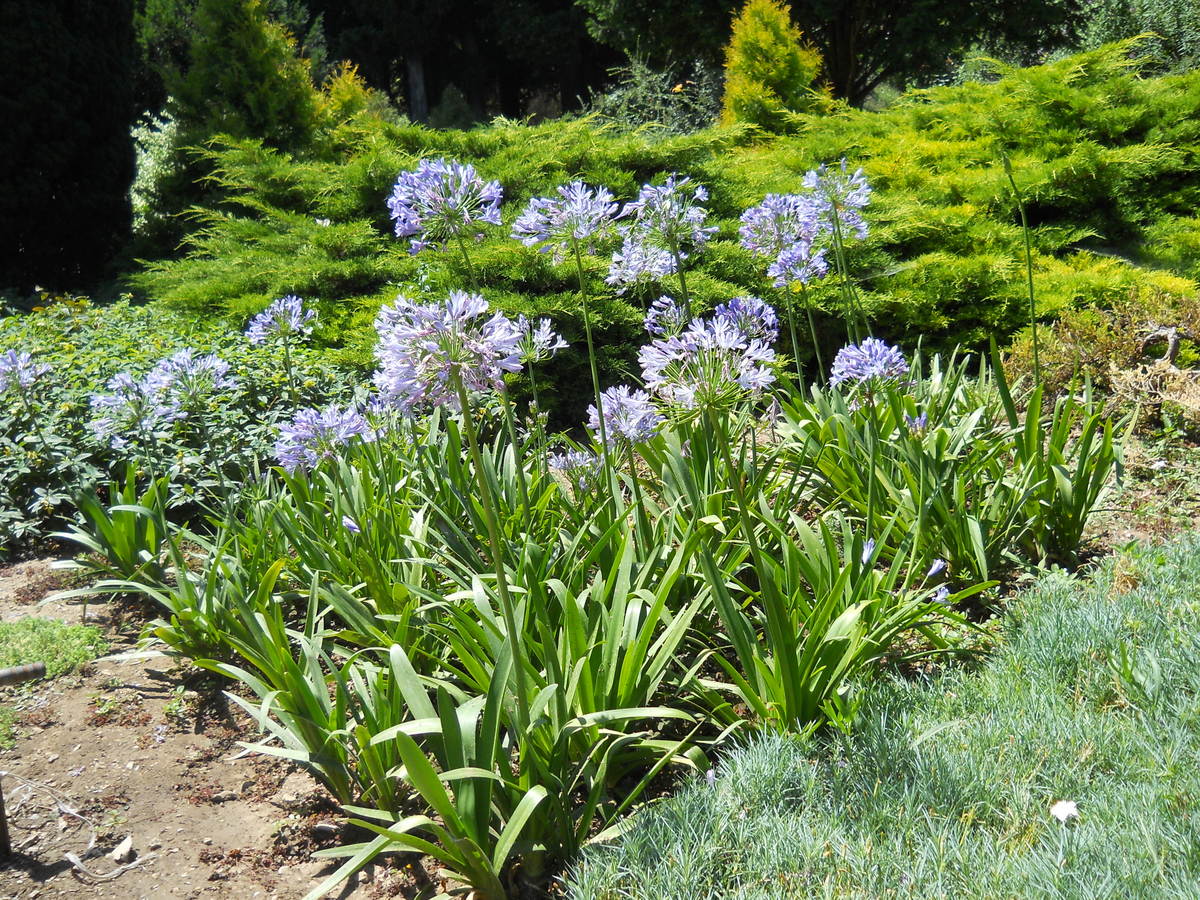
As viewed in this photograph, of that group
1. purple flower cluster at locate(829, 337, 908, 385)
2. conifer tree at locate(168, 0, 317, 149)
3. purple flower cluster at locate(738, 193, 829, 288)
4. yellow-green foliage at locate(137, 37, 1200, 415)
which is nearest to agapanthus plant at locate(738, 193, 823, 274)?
purple flower cluster at locate(738, 193, 829, 288)

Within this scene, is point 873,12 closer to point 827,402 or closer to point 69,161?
point 69,161

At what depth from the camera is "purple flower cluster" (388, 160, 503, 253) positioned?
2.54m

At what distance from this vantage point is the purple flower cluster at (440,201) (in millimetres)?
2545

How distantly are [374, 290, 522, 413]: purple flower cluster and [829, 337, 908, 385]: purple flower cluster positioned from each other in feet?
5.77

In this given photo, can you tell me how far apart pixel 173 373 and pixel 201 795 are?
4.93 ft

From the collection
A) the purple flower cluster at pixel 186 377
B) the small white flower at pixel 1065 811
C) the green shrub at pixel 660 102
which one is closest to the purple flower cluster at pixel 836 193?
the small white flower at pixel 1065 811

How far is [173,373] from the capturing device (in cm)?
338

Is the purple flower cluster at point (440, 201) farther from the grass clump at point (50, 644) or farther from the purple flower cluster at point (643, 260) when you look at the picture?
the grass clump at point (50, 644)

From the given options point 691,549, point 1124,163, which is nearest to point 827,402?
point 691,549

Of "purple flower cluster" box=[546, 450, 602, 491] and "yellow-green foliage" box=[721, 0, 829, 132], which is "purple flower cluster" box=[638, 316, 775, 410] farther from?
"yellow-green foliage" box=[721, 0, 829, 132]

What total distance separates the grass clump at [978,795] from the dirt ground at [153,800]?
78cm

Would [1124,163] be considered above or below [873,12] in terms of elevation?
below

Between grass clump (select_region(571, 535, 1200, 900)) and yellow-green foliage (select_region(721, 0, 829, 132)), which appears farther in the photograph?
yellow-green foliage (select_region(721, 0, 829, 132))

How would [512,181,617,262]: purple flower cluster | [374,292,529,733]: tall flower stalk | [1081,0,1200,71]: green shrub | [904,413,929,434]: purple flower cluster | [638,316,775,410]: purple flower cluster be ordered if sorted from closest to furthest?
[374,292,529,733]: tall flower stalk
[638,316,775,410]: purple flower cluster
[512,181,617,262]: purple flower cluster
[904,413,929,434]: purple flower cluster
[1081,0,1200,71]: green shrub
